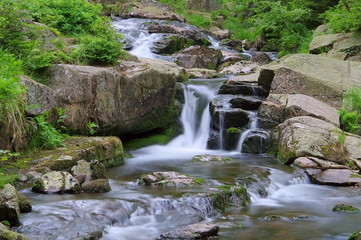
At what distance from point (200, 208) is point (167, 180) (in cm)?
133

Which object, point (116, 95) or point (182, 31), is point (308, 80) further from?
point (182, 31)

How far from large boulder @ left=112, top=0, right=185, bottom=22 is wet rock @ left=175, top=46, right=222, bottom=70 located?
6.05 metres

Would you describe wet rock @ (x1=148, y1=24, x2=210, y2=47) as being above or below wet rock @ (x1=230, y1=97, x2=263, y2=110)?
above

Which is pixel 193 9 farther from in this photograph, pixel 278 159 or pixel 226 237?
pixel 226 237

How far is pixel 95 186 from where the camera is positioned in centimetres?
654

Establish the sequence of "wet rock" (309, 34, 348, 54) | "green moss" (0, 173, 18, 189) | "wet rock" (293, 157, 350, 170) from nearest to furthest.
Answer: "green moss" (0, 173, 18, 189) < "wet rock" (293, 157, 350, 170) < "wet rock" (309, 34, 348, 54)

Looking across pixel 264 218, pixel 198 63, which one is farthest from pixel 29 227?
pixel 198 63

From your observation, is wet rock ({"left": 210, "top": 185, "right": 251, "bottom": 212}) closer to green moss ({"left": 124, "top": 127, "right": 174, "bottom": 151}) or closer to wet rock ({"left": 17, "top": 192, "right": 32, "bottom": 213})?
wet rock ({"left": 17, "top": 192, "right": 32, "bottom": 213})

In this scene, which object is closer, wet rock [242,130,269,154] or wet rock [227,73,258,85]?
wet rock [242,130,269,154]

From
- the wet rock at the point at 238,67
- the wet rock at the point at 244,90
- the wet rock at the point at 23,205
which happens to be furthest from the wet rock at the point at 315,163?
the wet rock at the point at 238,67

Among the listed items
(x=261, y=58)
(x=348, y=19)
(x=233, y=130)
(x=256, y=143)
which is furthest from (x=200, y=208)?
(x=261, y=58)

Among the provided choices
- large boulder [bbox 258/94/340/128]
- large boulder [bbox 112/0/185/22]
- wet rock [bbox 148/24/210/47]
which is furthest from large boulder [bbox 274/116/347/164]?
large boulder [bbox 112/0/185/22]

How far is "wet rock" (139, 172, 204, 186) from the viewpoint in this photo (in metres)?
7.14

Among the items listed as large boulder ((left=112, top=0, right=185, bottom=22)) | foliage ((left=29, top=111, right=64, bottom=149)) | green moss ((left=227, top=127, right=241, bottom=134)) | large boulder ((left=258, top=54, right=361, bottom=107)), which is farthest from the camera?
large boulder ((left=112, top=0, right=185, bottom=22))
